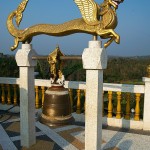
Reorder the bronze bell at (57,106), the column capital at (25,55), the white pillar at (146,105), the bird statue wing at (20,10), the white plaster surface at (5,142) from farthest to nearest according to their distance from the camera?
the white pillar at (146,105)
the white plaster surface at (5,142)
the column capital at (25,55)
the bird statue wing at (20,10)
the bronze bell at (57,106)

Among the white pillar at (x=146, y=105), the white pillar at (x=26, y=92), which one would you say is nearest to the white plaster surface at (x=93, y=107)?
the white pillar at (x=26, y=92)

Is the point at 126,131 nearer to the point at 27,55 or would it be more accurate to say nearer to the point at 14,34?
the point at 27,55

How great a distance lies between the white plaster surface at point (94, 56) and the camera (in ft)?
9.88

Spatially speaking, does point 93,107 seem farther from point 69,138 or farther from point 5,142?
point 5,142

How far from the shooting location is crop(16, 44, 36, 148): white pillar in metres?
3.91

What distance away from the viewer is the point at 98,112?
319 cm

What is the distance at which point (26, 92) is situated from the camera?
4.02 m

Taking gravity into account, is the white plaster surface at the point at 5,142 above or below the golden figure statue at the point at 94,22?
below

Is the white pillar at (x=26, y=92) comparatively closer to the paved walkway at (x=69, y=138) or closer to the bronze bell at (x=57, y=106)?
the paved walkway at (x=69, y=138)

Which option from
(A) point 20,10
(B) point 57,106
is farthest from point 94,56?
(A) point 20,10

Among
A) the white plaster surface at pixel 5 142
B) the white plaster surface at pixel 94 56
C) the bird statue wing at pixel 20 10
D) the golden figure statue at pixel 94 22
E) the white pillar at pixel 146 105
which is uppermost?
the bird statue wing at pixel 20 10

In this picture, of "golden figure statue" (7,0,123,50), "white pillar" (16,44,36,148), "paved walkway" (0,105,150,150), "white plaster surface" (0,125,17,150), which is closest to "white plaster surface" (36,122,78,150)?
"paved walkway" (0,105,150,150)

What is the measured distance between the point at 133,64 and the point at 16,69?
48.8 ft

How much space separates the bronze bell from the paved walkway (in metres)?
1.65
